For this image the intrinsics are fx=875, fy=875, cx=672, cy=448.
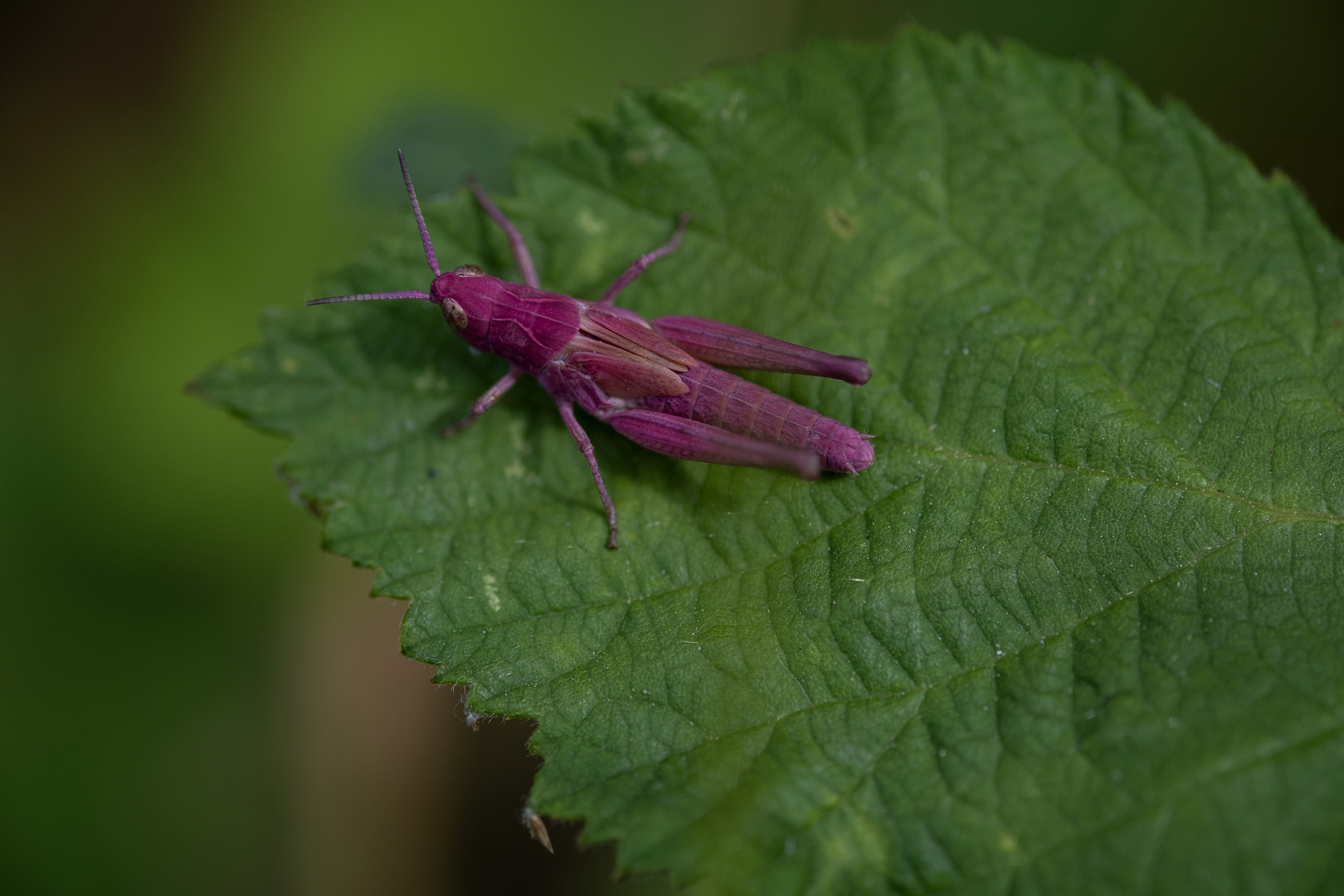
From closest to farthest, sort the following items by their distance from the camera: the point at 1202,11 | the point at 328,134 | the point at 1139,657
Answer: the point at 1139,657, the point at 1202,11, the point at 328,134

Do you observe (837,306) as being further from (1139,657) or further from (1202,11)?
(1202,11)

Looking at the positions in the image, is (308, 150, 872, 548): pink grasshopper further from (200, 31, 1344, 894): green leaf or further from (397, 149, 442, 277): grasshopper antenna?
(200, 31, 1344, 894): green leaf

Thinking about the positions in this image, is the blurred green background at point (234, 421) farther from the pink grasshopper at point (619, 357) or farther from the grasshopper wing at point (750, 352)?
the grasshopper wing at point (750, 352)

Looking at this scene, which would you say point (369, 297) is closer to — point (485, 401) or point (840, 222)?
point (485, 401)

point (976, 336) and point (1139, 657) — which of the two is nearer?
point (1139, 657)

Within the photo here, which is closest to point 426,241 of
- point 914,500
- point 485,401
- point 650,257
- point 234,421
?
point 485,401

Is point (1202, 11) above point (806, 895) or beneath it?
above

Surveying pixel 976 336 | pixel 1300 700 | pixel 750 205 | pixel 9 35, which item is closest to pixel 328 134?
pixel 9 35
